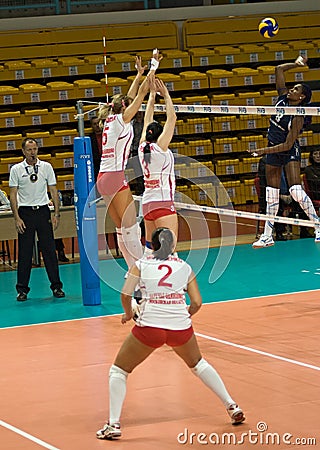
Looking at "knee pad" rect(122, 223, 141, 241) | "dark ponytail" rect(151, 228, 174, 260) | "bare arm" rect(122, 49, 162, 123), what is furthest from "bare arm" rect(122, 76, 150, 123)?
"dark ponytail" rect(151, 228, 174, 260)

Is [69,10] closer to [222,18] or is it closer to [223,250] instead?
[222,18]

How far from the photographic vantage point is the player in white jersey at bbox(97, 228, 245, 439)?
23.8 ft

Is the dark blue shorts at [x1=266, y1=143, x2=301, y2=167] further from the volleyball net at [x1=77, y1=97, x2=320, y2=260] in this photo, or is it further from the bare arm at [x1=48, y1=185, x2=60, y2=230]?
the volleyball net at [x1=77, y1=97, x2=320, y2=260]

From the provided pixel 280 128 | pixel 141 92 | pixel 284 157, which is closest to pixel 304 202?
pixel 284 157

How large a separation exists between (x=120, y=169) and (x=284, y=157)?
272 cm

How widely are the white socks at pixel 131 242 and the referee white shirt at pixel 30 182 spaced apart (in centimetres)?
200

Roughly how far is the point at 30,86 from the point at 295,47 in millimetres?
5864

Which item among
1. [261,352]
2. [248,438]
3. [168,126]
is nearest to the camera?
[248,438]

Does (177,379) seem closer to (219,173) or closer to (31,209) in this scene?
(31,209)

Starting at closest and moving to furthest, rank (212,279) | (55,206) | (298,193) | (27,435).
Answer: (27,435), (298,193), (55,206), (212,279)

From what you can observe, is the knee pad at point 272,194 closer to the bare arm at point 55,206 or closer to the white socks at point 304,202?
the white socks at point 304,202

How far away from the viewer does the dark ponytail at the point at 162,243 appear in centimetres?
726

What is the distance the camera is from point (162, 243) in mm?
7254

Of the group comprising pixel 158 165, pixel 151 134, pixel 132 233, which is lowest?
pixel 132 233
